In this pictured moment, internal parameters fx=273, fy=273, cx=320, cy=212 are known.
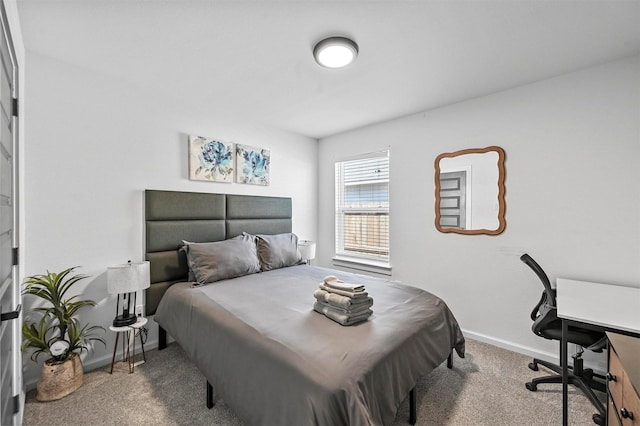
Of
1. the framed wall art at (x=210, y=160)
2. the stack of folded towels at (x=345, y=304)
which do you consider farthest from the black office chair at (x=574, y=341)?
the framed wall art at (x=210, y=160)

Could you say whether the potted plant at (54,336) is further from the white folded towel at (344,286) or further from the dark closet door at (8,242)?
the white folded towel at (344,286)

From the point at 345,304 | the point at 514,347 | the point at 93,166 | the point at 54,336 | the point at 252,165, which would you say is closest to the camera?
the point at 345,304

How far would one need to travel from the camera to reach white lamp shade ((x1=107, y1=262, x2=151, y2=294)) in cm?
212

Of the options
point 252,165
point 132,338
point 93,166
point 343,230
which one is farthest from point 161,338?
point 343,230

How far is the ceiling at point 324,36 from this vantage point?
63.2 inches

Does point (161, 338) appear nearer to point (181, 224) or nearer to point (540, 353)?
point (181, 224)

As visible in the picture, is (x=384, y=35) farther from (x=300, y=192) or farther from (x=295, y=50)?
(x=300, y=192)

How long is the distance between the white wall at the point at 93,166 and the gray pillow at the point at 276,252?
3.14ft

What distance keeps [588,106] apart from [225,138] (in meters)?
3.45

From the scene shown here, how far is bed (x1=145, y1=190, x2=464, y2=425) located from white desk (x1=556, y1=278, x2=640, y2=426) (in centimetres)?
66

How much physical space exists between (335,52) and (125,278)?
2.34 metres

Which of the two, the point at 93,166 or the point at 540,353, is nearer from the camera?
the point at 93,166

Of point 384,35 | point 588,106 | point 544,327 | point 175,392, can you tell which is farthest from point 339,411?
point 588,106

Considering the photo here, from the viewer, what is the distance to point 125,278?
7.04 ft
